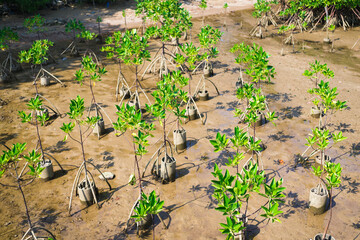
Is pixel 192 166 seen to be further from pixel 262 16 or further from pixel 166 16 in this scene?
pixel 262 16

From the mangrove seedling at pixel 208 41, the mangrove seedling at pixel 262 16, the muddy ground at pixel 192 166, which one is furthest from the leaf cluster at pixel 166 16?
the mangrove seedling at pixel 262 16

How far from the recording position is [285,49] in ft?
52.6

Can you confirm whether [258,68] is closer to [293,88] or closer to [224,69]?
[293,88]

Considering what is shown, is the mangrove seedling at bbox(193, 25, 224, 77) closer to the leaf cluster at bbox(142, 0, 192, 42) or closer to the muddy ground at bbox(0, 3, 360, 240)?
the muddy ground at bbox(0, 3, 360, 240)

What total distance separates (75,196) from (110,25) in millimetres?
16191

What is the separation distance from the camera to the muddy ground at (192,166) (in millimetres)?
5891

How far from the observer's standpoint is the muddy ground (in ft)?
19.3

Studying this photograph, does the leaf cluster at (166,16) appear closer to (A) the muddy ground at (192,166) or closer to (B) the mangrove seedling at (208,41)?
(B) the mangrove seedling at (208,41)

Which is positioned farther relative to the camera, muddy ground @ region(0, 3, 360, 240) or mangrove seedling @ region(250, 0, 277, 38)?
mangrove seedling @ region(250, 0, 277, 38)

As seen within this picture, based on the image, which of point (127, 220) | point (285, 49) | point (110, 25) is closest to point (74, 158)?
point (127, 220)

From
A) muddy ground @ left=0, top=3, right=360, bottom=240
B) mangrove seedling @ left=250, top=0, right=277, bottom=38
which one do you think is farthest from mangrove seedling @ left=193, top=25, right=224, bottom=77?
mangrove seedling @ left=250, top=0, right=277, bottom=38

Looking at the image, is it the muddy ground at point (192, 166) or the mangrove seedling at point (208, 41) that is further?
the mangrove seedling at point (208, 41)

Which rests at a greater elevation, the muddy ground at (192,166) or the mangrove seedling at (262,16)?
the mangrove seedling at (262,16)

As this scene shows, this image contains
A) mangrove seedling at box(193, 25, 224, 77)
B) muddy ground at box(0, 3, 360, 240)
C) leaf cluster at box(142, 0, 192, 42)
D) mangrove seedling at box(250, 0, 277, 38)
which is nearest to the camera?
muddy ground at box(0, 3, 360, 240)
